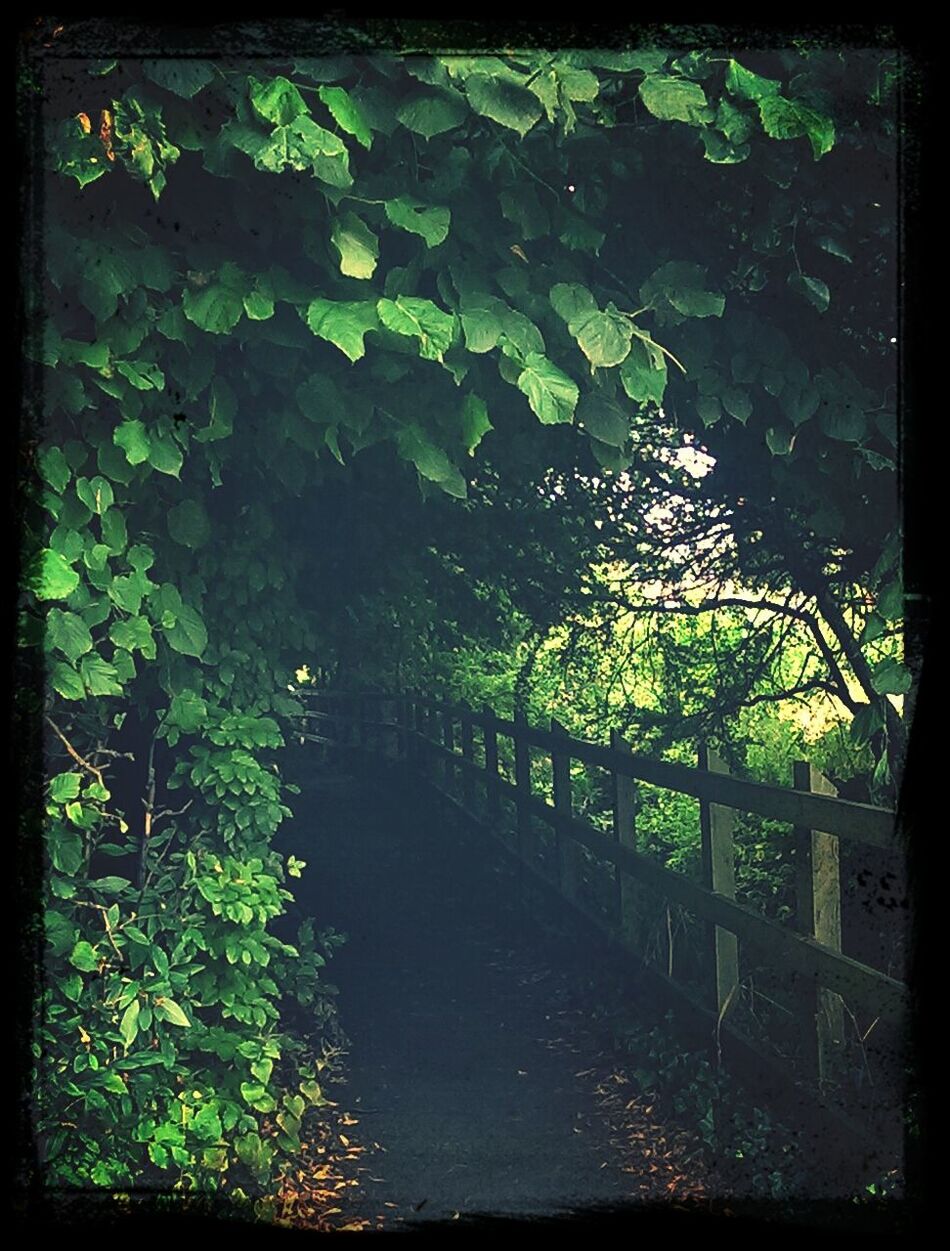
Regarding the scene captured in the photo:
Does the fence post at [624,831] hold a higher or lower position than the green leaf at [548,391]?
lower

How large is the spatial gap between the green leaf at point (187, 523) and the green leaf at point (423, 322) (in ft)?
3.78

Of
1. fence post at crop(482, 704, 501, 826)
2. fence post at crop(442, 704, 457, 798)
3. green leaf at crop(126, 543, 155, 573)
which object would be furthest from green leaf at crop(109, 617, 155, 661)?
fence post at crop(442, 704, 457, 798)

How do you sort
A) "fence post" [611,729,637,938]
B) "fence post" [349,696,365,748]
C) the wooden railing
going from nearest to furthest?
1. the wooden railing
2. "fence post" [611,729,637,938]
3. "fence post" [349,696,365,748]

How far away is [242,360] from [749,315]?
1.62 m

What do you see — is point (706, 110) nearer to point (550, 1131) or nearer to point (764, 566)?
point (764, 566)

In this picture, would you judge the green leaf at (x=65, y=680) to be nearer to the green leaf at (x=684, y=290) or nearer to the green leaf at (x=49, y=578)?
the green leaf at (x=49, y=578)

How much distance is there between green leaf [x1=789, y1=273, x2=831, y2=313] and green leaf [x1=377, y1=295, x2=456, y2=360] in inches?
44.9

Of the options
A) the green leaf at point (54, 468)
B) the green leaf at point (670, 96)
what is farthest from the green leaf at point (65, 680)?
the green leaf at point (670, 96)

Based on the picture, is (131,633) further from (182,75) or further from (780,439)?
(780,439)

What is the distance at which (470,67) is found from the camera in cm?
279

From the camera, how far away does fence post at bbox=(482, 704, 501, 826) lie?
1101cm

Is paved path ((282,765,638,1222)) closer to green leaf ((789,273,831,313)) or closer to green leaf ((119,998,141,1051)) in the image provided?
green leaf ((119,998,141,1051))

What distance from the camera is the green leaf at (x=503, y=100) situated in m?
2.81

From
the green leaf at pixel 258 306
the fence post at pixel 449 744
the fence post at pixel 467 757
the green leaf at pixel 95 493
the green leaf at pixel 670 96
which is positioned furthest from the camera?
the fence post at pixel 449 744
